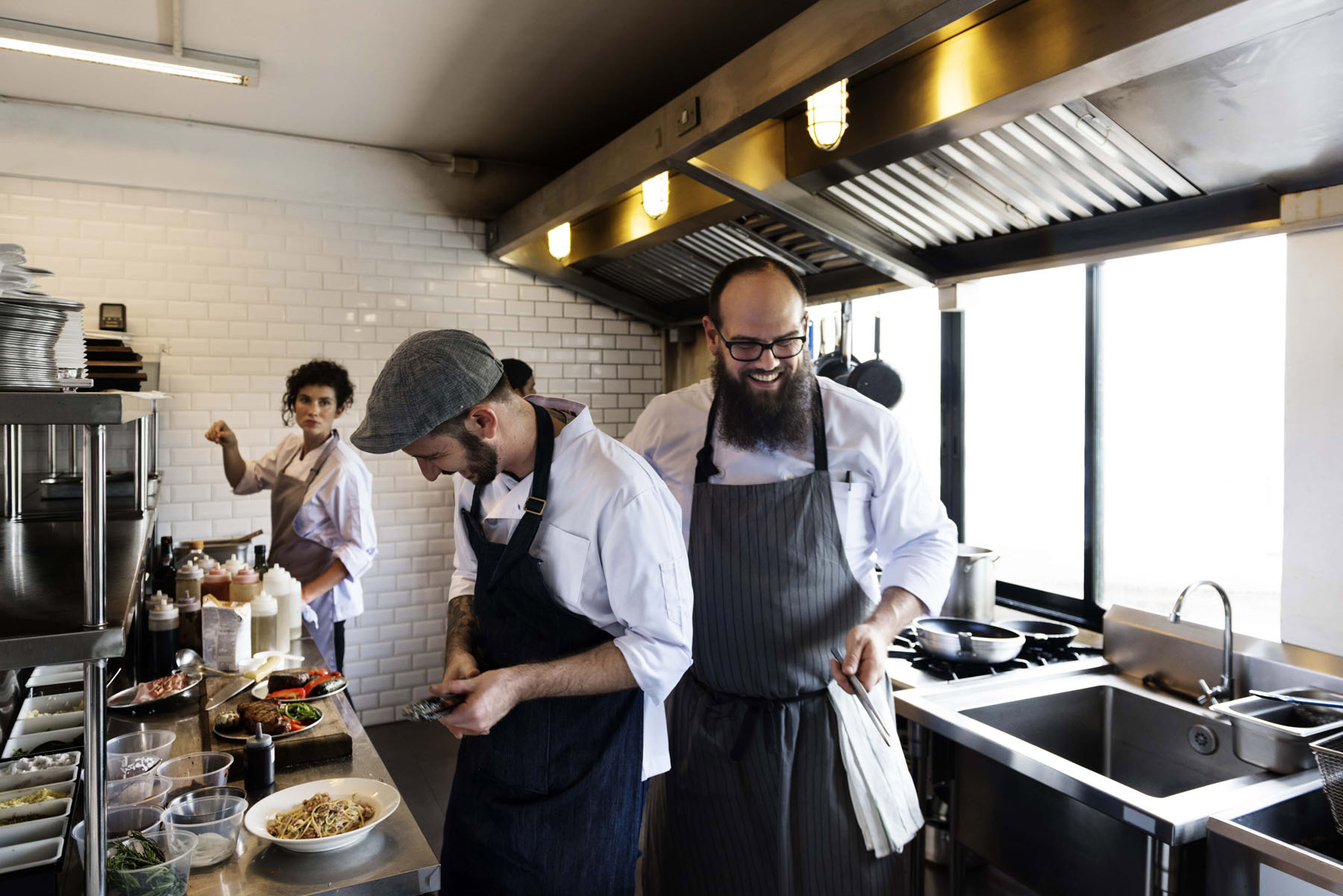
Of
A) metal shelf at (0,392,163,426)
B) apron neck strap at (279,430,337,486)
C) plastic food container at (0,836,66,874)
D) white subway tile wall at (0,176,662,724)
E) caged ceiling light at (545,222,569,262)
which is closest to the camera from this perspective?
metal shelf at (0,392,163,426)

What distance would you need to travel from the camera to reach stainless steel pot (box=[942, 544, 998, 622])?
340 cm

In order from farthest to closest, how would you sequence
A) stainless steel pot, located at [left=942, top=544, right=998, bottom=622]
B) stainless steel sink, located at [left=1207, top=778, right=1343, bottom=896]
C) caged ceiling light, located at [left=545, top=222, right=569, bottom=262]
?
caged ceiling light, located at [left=545, top=222, right=569, bottom=262]
stainless steel pot, located at [left=942, top=544, right=998, bottom=622]
stainless steel sink, located at [left=1207, top=778, right=1343, bottom=896]

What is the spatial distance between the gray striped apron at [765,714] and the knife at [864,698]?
0.13 ft

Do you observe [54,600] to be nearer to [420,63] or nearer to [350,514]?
[350,514]

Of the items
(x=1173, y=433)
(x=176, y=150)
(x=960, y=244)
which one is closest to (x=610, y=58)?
(x=960, y=244)

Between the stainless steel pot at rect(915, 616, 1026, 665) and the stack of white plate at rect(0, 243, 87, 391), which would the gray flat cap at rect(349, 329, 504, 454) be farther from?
the stainless steel pot at rect(915, 616, 1026, 665)

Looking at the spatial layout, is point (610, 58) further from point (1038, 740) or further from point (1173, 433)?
point (1038, 740)

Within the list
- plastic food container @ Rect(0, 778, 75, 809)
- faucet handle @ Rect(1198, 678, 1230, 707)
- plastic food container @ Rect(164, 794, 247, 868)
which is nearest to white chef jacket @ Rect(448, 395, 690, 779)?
plastic food container @ Rect(164, 794, 247, 868)

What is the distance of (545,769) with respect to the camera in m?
1.73

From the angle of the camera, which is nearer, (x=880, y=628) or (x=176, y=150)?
(x=880, y=628)

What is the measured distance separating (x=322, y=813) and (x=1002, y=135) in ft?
8.07

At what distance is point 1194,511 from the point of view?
3.01 meters

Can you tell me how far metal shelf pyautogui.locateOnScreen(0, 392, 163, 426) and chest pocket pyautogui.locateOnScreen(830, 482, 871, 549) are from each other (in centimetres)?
150

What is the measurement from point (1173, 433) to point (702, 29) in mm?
2460
